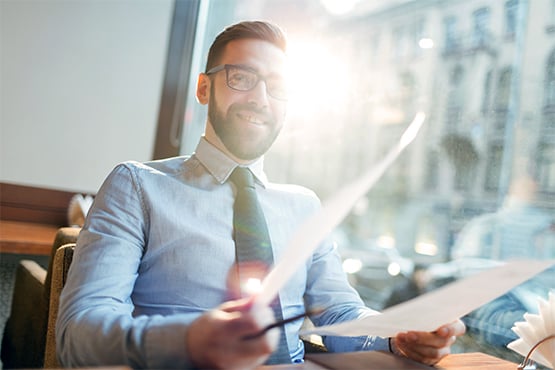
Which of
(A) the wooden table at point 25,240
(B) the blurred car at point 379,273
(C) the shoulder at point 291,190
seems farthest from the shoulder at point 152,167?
(B) the blurred car at point 379,273

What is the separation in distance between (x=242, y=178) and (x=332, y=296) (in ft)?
1.14

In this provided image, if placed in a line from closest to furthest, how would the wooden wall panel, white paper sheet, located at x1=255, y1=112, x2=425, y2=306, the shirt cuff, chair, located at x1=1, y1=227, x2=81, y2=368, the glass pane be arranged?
white paper sheet, located at x1=255, y1=112, x2=425, y2=306 → the shirt cuff → chair, located at x1=1, y1=227, x2=81, y2=368 → the glass pane → the wooden wall panel

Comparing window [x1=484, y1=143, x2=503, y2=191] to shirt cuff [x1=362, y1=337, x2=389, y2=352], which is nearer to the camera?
shirt cuff [x1=362, y1=337, x2=389, y2=352]

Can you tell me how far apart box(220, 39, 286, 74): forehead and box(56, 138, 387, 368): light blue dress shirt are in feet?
0.65

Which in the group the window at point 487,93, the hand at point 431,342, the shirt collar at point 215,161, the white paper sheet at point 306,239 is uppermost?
the window at point 487,93

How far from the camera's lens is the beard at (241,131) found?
1275mm

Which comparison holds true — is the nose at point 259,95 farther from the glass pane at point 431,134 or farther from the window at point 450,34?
the window at point 450,34

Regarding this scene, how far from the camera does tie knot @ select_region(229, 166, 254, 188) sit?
4.28ft

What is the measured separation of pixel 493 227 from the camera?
1996mm

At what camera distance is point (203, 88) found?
138 centimetres

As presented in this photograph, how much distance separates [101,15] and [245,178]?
7.44 ft

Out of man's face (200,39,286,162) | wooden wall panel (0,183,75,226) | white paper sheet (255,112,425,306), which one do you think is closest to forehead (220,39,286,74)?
man's face (200,39,286,162)

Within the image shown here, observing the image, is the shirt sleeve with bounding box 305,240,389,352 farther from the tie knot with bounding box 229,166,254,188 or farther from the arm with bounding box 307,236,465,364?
the tie knot with bounding box 229,166,254,188

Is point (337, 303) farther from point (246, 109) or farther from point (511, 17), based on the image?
point (511, 17)
